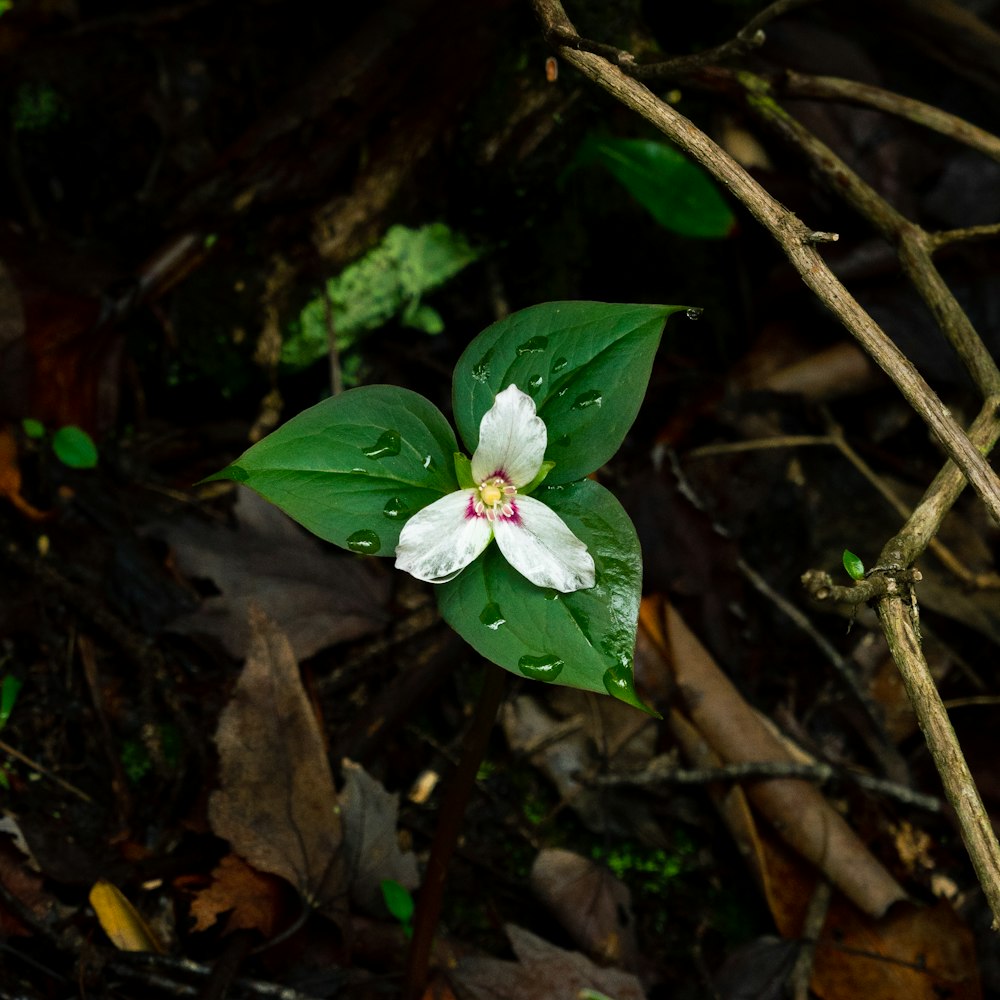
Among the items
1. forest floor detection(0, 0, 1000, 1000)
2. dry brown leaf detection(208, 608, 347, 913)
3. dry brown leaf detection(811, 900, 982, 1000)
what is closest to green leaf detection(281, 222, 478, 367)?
forest floor detection(0, 0, 1000, 1000)

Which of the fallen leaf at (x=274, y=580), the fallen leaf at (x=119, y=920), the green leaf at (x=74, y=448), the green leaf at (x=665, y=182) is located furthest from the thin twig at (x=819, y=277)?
the fallen leaf at (x=119, y=920)

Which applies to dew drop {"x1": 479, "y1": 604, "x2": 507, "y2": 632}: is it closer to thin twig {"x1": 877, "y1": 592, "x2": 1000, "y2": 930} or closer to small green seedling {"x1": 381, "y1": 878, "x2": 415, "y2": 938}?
thin twig {"x1": 877, "y1": 592, "x2": 1000, "y2": 930}

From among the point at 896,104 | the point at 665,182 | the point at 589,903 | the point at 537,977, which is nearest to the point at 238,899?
the point at 537,977

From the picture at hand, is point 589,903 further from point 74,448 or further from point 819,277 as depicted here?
point 74,448

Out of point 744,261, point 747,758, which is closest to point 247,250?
point 744,261

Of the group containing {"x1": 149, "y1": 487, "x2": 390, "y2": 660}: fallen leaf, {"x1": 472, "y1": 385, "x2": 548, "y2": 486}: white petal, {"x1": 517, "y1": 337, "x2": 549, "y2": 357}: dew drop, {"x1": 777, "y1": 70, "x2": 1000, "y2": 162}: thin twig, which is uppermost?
{"x1": 777, "y1": 70, "x2": 1000, "y2": 162}: thin twig

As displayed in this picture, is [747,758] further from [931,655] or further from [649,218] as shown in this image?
[649,218]
